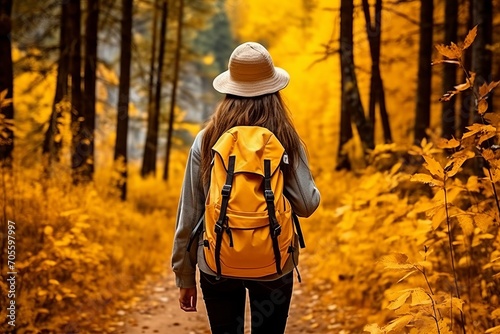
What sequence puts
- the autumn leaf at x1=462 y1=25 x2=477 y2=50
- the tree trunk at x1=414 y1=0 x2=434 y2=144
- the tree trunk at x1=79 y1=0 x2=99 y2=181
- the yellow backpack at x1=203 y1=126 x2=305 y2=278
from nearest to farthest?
1. the yellow backpack at x1=203 y1=126 x2=305 y2=278
2. the autumn leaf at x1=462 y1=25 x2=477 y2=50
3. the tree trunk at x1=414 y1=0 x2=434 y2=144
4. the tree trunk at x1=79 y1=0 x2=99 y2=181

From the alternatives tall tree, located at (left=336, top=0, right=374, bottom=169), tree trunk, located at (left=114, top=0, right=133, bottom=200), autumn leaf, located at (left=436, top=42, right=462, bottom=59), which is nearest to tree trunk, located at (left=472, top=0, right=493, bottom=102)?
tall tree, located at (left=336, top=0, right=374, bottom=169)

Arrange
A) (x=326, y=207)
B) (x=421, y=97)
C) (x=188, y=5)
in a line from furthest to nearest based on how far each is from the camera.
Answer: (x=188, y=5) < (x=326, y=207) < (x=421, y=97)

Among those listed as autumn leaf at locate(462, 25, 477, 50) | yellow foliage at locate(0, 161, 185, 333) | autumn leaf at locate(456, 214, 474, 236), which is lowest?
yellow foliage at locate(0, 161, 185, 333)

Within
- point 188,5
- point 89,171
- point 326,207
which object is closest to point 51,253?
point 89,171

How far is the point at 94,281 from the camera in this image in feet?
20.8

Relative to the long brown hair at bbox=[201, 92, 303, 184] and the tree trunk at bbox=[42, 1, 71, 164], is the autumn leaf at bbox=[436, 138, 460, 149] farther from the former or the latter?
the tree trunk at bbox=[42, 1, 71, 164]

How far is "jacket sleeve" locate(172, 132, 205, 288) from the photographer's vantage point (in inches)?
101

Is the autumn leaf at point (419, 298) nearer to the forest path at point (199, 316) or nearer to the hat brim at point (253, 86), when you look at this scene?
the hat brim at point (253, 86)

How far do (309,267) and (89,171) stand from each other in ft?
12.2

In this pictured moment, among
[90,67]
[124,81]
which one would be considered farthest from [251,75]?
[124,81]

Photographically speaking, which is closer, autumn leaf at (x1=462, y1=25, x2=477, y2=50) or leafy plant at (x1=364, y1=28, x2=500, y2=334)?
autumn leaf at (x1=462, y1=25, x2=477, y2=50)

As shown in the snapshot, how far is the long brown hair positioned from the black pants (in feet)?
1.52

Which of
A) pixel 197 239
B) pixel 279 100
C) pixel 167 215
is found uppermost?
pixel 279 100

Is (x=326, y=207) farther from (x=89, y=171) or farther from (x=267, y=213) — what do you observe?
(x=267, y=213)
